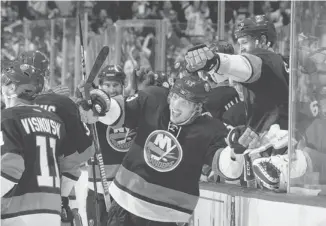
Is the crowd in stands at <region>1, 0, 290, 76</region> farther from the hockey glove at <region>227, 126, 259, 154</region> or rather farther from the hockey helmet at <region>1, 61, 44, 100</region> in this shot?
the hockey helmet at <region>1, 61, 44, 100</region>

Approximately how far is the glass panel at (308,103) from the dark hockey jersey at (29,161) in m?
1.12

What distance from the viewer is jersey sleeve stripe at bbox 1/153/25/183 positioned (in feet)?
9.25

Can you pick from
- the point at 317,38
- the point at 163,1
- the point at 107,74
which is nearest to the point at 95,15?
the point at 163,1

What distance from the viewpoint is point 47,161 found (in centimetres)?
299

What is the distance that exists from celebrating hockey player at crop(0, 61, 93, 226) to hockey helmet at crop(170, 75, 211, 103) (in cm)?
53

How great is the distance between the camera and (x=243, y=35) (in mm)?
3914

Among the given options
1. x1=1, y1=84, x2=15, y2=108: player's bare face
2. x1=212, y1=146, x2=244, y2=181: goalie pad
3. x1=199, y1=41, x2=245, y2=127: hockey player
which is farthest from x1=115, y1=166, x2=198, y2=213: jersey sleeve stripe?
x1=199, y1=41, x2=245, y2=127: hockey player

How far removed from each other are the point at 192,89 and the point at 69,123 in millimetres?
670

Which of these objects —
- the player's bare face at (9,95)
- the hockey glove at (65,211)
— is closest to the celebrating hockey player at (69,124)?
the hockey glove at (65,211)

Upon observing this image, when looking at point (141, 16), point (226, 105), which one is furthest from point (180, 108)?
point (141, 16)

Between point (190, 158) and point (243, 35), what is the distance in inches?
34.5

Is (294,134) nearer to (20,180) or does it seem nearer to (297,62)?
(297,62)

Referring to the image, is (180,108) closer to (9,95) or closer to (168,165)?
(168,165)

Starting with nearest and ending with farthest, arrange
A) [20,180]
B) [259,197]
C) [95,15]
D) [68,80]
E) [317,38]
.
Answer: [20,180], [317,38], [259,197], [68,80], [95,15]
